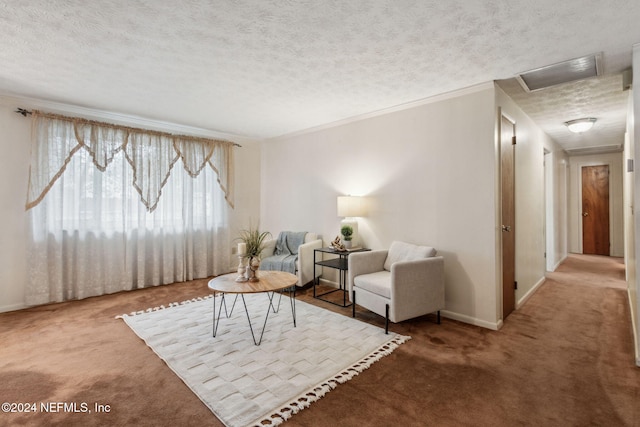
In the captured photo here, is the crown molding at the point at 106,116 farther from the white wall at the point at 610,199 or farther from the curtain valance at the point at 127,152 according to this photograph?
the white wall at the point at 610,199

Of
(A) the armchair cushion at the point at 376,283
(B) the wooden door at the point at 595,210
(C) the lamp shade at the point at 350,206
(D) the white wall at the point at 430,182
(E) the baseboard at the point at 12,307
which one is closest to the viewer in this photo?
(A) the armchair cushion at the point at 376,283

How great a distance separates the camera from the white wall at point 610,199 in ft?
23.1

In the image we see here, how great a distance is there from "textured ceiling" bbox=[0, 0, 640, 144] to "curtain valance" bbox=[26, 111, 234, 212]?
0.38 meters

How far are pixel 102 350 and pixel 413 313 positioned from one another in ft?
8.95

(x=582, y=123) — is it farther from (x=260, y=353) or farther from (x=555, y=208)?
(x=260, y=353)

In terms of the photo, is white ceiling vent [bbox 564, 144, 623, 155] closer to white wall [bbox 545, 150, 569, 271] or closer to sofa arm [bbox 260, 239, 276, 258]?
white wall [bbox 545, 150, 569, 271]

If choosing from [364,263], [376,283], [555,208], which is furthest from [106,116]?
[555,208]

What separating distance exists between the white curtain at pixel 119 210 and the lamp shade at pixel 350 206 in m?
2.25

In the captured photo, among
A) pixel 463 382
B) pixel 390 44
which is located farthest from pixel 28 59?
pixel 463 382

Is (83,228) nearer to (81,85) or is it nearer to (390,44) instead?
(81,85)

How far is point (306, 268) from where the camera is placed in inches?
170

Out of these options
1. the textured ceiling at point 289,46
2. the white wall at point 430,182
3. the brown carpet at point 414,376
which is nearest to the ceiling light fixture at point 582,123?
the textured ceiling at point 289,46

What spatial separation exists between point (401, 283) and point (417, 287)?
8.6 inches

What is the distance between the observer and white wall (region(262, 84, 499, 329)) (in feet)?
10.2
